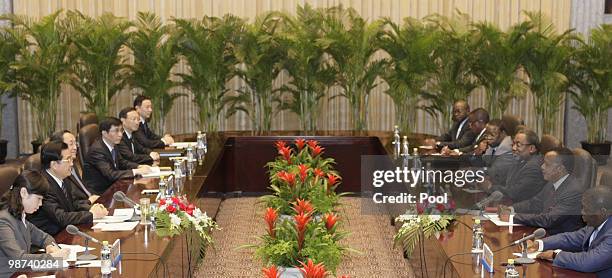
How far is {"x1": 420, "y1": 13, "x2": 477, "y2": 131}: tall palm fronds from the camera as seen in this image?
411 inches

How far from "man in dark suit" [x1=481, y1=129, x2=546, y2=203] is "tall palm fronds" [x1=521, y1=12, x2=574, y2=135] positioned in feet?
13.3

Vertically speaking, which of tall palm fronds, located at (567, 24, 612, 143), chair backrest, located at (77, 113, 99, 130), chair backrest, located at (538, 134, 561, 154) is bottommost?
chair backrest, located at (538, 134, 561, 154)

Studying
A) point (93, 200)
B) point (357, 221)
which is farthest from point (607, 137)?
point (93, 200)

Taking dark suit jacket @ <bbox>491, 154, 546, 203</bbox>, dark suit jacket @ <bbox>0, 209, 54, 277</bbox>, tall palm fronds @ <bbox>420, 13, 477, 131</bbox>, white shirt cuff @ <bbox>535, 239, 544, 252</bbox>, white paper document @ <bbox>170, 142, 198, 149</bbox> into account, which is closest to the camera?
dark suit jacket @ <bbox>0, 209, 54, 277</bbox>

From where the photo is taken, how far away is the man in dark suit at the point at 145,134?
27.9ft

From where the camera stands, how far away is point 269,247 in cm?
486

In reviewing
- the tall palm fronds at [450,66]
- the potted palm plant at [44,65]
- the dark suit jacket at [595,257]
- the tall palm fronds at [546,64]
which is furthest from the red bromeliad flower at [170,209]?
the tall palm fronds at [546,64]

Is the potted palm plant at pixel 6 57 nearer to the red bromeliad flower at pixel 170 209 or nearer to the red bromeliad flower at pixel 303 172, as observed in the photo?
the red bromeliad flower at pixel 303 172

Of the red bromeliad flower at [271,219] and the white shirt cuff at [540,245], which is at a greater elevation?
the red bromeliad flower at [271,219]

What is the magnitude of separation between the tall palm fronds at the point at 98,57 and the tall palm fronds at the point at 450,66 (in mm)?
3864

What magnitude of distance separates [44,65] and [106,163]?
393 centimetres

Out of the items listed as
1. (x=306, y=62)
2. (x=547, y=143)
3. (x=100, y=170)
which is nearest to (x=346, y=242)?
(x=547, y=143)

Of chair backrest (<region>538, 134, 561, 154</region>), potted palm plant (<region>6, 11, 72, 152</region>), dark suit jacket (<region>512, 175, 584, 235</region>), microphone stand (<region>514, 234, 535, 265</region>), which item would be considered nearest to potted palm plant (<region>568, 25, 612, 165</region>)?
chair backrest (<region>538, 134, 561, 154</region>)

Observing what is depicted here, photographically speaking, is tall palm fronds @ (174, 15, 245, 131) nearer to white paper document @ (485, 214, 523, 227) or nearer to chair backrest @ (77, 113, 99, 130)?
chair backrest @ (77, 113, 99, 130)
